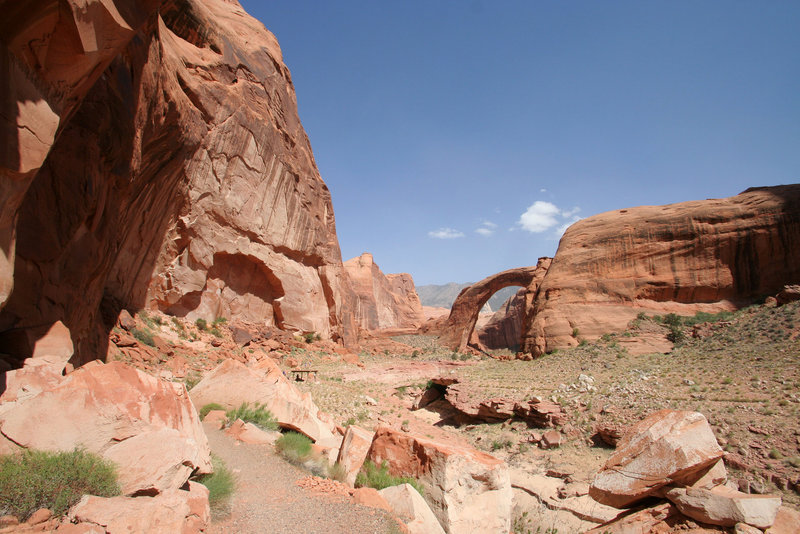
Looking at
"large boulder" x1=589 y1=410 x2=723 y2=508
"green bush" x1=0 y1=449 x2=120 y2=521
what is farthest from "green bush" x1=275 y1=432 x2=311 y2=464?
"large boulder" x1=589 y1=410 x2=723 y2=508

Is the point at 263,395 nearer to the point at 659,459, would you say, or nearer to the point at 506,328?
the point at 659,459

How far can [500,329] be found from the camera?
5906 centimetres

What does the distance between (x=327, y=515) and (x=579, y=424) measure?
877cm

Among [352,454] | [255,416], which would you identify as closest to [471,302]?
[255,416]

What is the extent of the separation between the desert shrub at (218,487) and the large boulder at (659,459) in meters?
4.65

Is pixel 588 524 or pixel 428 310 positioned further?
pixel 428 310

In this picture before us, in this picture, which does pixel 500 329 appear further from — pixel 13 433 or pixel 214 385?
pixel 13 433

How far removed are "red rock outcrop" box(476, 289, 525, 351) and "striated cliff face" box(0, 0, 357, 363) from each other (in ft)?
96.1

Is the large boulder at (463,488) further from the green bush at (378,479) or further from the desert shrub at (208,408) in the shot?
the desert shrub at (208,408)

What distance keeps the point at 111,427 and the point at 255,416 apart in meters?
4.01

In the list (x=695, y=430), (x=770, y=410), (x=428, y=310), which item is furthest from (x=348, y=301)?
(x=428, y=310)

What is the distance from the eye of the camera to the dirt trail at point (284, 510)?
3.89 m

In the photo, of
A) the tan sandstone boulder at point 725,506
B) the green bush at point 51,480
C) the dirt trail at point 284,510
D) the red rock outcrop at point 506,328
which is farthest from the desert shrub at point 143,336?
the red rock outcrop at point 506,328

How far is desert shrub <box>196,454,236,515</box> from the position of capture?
4.14 m
